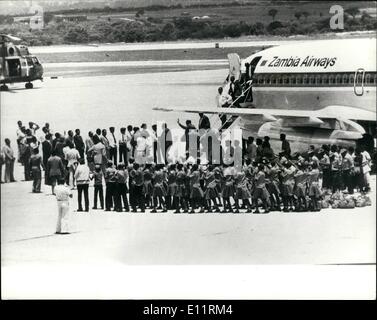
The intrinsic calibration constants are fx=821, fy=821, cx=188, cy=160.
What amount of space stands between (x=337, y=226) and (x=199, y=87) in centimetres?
1559

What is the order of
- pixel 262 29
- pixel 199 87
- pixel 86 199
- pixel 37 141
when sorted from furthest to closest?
pixel 199 87 → pixel 262 29 → pixel 37 141 → pixel 86 199

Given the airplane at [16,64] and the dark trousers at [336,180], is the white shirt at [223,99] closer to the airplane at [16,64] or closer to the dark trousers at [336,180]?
the airplane at [16,64]

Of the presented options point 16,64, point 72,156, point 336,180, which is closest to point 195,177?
point 336,180

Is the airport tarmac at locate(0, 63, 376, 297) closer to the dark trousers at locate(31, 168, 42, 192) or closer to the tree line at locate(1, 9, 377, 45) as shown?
the dark trousers at locate(31, 168, 42, 192)

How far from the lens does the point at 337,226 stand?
2503cm

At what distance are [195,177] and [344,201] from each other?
4.80 meters

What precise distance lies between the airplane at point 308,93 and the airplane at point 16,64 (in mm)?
4886

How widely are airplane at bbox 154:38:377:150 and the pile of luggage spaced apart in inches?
129

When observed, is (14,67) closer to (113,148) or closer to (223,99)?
(113,148)

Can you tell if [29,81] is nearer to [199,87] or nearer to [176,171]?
[176,171]

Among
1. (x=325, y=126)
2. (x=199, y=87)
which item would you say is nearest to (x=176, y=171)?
(x=325, y=126)

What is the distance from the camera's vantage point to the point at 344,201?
2605 centimetres

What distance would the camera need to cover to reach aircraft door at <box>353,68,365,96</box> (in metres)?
29.8

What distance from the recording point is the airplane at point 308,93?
29.6 meters
